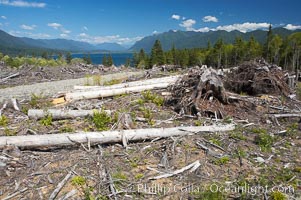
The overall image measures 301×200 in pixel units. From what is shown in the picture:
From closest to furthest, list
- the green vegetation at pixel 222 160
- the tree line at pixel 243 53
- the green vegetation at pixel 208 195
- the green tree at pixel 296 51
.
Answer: the green vegetation at pixel 208 195 < the green vegetation at pixel 222 160 < the green tree at pixel 296 51 < the tree line at pixel 243 53

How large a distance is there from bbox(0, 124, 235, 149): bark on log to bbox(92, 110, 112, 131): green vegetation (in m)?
0.99

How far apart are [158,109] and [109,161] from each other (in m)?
4.24

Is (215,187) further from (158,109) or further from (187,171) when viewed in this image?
(158,109)

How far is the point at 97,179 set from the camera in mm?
4973

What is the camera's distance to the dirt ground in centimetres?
461

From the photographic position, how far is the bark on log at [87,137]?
604 cm

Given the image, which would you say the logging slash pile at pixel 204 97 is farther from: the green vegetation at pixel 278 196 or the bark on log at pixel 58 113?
the green vegetation at pixel 278 196

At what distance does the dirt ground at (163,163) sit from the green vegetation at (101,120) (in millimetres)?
128

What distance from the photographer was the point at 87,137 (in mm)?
6336

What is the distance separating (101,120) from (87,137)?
1396 mm

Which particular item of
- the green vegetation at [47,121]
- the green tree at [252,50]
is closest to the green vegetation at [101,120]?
the green vegetation at [47,121]

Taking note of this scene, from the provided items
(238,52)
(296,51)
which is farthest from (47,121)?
(238,52)

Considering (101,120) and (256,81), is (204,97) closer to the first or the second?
(101,120)

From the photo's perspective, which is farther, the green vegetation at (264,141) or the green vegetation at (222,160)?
the green vegetation at (264,141)
